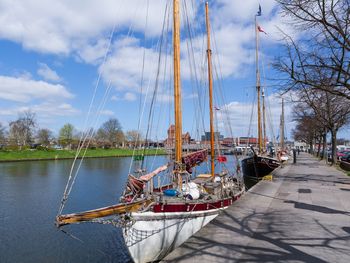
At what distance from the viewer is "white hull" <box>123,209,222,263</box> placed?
845cm

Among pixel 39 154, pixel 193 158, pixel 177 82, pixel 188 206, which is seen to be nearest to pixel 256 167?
pixel 193 158

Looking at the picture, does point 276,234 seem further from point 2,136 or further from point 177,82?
point 2,136

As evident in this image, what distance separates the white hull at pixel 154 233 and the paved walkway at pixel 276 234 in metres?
0.88

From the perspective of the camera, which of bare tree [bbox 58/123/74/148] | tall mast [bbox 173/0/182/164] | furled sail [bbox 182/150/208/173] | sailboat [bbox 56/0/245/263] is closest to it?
sailboat [bbox 56/0/245/263]

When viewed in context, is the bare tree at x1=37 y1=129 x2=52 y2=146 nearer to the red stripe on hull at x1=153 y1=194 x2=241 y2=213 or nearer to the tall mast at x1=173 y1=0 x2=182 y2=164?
the tall mast at x1=173 y1=0 x2=182 y2=164

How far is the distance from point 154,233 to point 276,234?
3.08m

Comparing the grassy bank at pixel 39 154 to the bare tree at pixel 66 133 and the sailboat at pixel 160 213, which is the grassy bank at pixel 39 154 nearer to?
the bare tree at pixel 66 133

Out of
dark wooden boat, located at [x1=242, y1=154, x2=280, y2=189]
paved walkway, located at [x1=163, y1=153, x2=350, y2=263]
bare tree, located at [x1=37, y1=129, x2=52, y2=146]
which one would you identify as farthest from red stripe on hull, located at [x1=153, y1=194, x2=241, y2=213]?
bare tree, located at [x1=37, y1=129, x2=52, y2=146]

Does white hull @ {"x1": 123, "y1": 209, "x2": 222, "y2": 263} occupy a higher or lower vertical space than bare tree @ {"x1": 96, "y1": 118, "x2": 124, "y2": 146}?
lower

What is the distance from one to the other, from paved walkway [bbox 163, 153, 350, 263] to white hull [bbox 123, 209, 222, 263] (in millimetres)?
882

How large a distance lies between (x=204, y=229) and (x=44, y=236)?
28.2 ft

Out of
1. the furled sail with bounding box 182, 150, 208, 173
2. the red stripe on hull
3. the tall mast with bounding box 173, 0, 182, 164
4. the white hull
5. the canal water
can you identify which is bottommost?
the canal water

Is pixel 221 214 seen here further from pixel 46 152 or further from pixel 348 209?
pixel 46 152

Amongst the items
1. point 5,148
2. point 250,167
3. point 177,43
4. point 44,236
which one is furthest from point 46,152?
point 177,43
